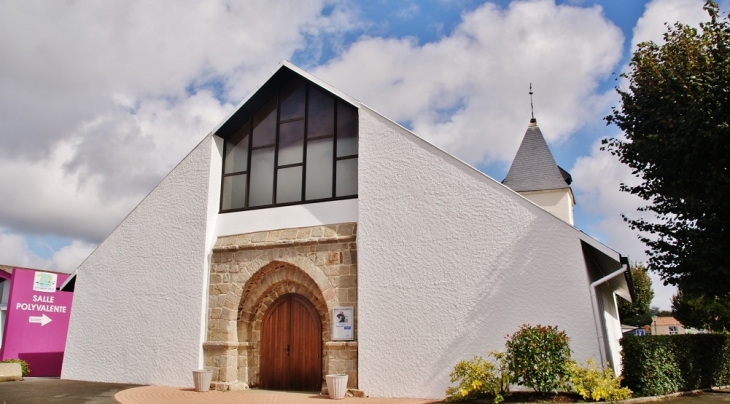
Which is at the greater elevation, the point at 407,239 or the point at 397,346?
the point at 407,239

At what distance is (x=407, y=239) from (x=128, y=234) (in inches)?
280

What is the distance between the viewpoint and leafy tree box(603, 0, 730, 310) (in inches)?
359

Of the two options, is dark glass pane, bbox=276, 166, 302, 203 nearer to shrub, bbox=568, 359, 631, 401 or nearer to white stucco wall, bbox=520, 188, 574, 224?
shrub, bbox=568, 359, 631, 401

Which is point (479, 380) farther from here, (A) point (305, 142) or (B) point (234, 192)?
(B) point (234, 192)

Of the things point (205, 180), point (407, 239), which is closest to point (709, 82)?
point (407, 239)

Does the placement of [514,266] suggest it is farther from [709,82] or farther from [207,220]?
[207,220]

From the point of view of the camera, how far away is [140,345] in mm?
12969

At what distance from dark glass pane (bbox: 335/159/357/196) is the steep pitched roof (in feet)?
27.8

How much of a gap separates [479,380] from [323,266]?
4007mm

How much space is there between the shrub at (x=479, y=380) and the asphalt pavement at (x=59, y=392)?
19.1ft

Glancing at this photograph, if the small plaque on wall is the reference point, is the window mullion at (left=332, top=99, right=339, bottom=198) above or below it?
above

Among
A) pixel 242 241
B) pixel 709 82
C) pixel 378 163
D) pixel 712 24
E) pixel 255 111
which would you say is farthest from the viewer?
pixel 255 111

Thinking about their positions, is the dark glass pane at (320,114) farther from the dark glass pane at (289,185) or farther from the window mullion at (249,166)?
the window mullion at (249,166)

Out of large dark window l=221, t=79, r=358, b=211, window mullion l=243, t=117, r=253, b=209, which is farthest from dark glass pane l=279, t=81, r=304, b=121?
window mullion l=243, t=117, r=253, b=209
